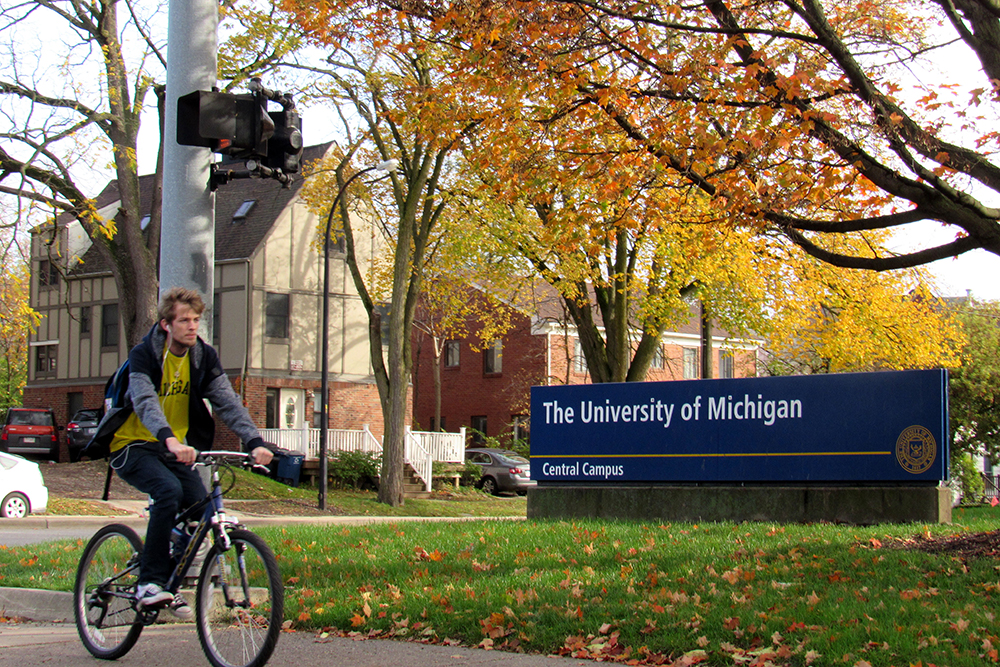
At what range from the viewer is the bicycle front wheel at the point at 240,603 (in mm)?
Result: 5098

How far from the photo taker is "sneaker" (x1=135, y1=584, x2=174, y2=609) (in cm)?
566

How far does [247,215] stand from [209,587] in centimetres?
3361

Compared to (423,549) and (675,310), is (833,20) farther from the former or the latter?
(675,310)

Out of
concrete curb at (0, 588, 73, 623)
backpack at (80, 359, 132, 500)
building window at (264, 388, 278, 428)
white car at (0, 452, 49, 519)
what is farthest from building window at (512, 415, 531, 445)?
backpack at (80, 359, 132, 500)

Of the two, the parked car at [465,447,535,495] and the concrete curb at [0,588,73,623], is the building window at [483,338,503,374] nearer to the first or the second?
the parked car at [465,447,535,495]

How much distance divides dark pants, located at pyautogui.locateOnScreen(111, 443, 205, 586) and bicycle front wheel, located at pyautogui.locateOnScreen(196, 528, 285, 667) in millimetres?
447

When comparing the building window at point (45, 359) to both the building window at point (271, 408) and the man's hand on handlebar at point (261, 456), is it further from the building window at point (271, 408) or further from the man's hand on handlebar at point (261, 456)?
the man's hand on handlebar at point (261, 456)

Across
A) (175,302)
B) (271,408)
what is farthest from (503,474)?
(175,302)

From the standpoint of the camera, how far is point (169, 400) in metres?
5.96

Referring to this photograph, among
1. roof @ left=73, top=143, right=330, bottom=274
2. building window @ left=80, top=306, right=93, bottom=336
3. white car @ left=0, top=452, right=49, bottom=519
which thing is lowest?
white car @ left=0, top=452, right=49, bottom=519

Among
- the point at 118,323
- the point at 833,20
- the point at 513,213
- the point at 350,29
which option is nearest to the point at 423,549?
the point at 350,29

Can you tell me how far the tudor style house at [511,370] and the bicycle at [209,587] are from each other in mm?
37096

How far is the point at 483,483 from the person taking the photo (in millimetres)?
35156

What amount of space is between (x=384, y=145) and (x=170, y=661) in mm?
20556
